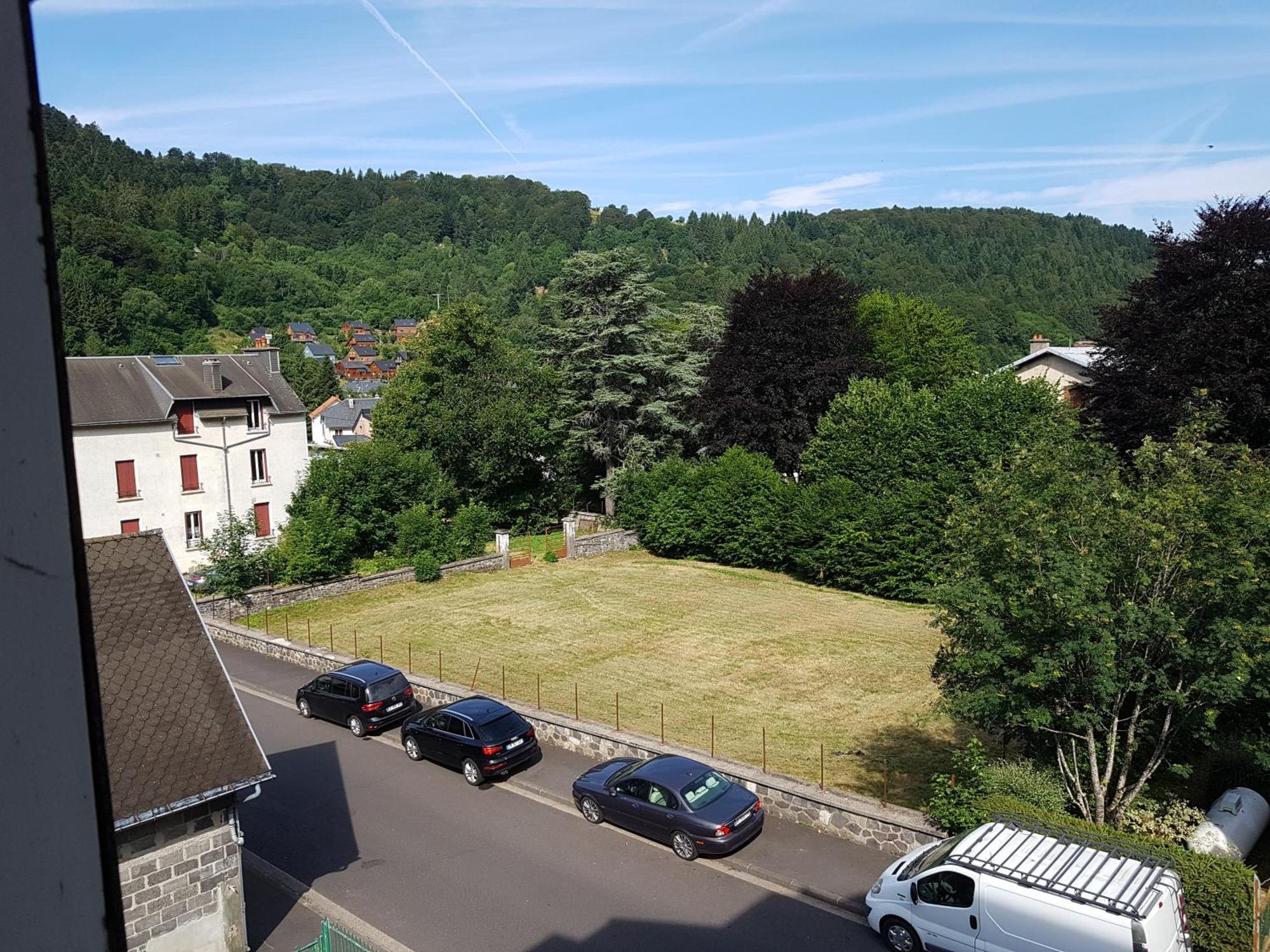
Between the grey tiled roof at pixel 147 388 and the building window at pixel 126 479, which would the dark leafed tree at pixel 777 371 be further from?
the building window at pixel 126 479

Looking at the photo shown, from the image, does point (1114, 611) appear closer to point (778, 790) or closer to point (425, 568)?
point (778, 790)

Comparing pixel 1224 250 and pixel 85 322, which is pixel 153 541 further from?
pixel 85 322

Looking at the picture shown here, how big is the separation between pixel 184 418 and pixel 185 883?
29718mm

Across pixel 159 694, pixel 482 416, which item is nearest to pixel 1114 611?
pixel 159 694

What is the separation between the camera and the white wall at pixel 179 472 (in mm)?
34219

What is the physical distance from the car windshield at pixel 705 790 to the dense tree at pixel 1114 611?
3.92 metres

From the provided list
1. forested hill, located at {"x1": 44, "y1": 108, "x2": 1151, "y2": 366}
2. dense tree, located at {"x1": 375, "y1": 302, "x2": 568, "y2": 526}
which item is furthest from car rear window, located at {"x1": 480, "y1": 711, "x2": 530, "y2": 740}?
forested hill, located at {"x1": 44, "y1": 108, "x2": 1151, "y2": 366}

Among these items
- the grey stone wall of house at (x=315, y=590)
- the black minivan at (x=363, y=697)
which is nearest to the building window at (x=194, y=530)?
the grey stone wall of house at (x=315, y=590)

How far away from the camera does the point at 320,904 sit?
13.0 m

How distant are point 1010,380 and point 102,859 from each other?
1503 inches

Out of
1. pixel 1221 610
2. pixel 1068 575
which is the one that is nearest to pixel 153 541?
pixel 1068 575

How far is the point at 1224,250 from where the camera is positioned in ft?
94.7

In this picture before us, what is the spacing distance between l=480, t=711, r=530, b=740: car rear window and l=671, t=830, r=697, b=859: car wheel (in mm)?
4303

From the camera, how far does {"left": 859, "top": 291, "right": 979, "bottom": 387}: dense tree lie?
60250 millimetres
